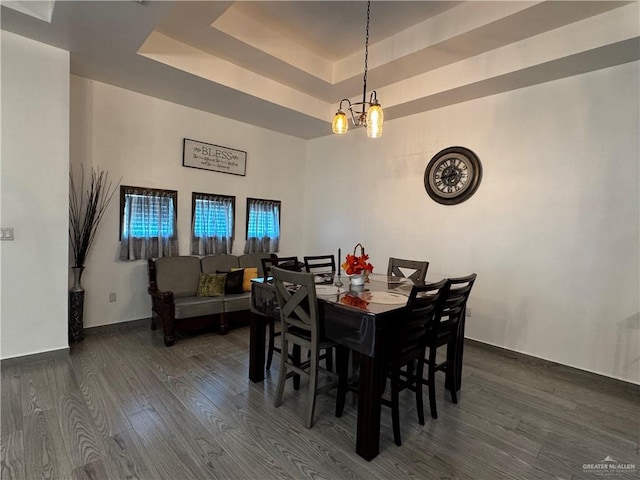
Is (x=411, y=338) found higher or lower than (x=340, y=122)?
lower

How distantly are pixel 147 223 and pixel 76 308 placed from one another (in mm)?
1175

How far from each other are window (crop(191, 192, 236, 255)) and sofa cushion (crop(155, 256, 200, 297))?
330 mm

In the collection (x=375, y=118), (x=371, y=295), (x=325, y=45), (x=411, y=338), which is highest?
(x=325, y=45)

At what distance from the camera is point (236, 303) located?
3.87 metres

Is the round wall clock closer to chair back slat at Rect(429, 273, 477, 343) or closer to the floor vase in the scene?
chair back slat at Rect(429, 273, 477, 343)

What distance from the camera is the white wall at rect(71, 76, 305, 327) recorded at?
3.52 meters

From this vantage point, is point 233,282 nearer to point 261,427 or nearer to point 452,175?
point 261,427

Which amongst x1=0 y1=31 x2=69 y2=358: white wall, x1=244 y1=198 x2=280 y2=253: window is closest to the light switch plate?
x1=0 y1=31 x2=69 y2=358: white wall

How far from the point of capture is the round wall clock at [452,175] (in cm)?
367

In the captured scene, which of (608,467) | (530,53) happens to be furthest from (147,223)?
(608,467)

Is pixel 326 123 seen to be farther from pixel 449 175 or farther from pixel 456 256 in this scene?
pixel 456 256

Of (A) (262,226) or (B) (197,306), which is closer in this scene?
(B) (197,306)

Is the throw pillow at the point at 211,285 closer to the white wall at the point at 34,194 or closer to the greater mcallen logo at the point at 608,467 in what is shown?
the white wall at the point at 34,194

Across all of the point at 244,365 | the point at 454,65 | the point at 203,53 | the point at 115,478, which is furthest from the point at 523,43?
the point at 115,478
